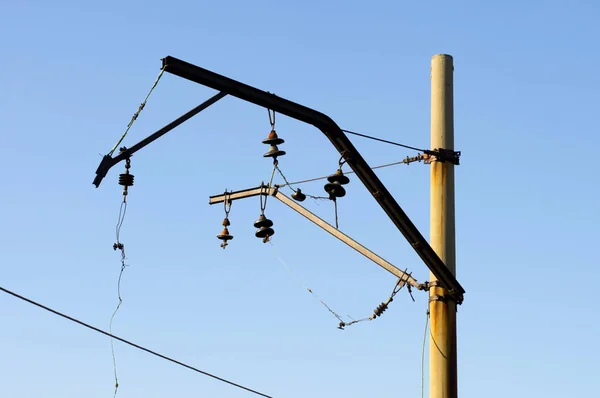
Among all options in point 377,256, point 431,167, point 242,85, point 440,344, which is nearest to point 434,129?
point 431,167

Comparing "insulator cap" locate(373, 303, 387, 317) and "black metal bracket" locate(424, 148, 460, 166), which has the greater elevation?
"black metal bracket" locate(424, 148, 460, 166)

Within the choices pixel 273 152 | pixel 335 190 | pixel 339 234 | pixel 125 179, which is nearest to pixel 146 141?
pixel 125 179

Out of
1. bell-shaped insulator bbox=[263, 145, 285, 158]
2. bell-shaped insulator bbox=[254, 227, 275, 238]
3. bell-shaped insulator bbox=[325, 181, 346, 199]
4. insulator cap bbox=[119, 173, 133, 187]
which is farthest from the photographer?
bell-shaped insulator bbox=[254, 227, 275, 238]

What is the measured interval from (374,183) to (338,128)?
100 cm

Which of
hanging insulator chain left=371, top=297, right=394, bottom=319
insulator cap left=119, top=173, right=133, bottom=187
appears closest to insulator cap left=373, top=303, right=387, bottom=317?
hanging insulator chain left=371, top=297, right=394, bottom=319

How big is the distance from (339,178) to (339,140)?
→ 673mm

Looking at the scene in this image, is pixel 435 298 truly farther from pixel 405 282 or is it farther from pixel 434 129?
pixel 434 129

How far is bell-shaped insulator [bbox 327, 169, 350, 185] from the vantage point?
532 inches

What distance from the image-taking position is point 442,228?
15.6 meters

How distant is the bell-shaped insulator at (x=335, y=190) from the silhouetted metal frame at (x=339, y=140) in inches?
9.7

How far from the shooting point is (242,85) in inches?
457

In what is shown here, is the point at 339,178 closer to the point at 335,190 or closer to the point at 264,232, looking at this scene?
the point at 335,190

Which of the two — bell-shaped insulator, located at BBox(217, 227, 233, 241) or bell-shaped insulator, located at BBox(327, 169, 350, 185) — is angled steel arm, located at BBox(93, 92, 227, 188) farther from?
bell-shaped insulator, located at BBox(217, 227, 233, 241)

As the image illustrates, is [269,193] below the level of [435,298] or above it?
above
